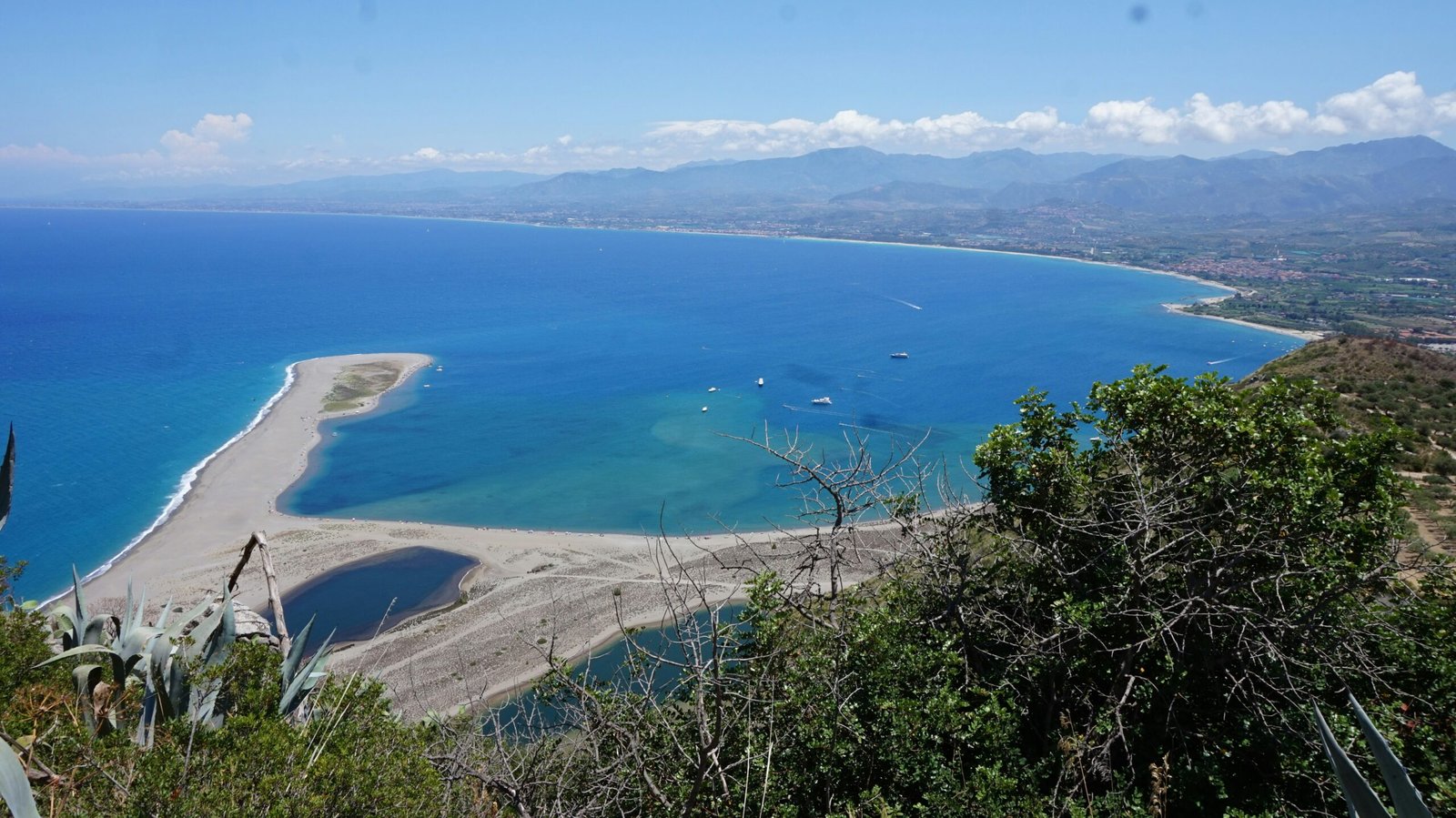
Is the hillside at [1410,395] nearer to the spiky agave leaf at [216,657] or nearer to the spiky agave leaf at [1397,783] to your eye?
the spiky agave leaf at [1397,783]

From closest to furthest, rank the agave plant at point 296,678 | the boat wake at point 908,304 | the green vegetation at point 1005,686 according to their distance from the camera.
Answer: the green vegetation at point 1005,686
the agave plant at point 296,678
the boat wake at point 908,304

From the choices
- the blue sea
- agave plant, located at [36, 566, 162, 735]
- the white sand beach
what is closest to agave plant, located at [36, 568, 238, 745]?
agave plant, located at [36, 566, 162, 735]

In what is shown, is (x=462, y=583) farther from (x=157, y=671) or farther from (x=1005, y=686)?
(x=1005, y=686)

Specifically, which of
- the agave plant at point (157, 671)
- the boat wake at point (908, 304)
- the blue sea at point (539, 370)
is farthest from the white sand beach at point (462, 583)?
the boat wake at point (908, 304)

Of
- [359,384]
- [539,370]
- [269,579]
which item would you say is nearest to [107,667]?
[269,579]

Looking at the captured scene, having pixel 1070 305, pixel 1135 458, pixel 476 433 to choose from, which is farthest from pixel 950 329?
pixel 1135 458
